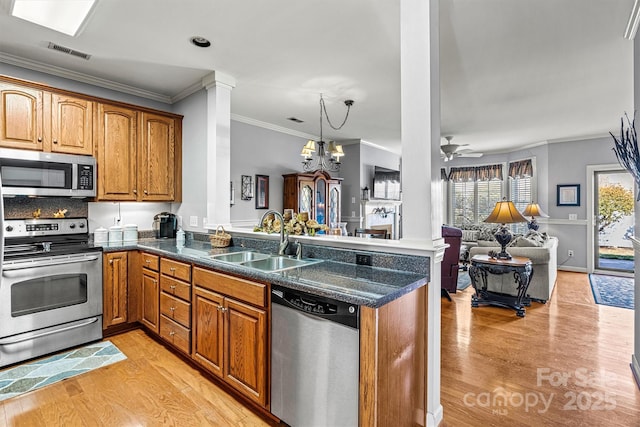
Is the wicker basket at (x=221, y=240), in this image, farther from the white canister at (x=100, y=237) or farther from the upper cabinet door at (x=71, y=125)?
the upper cabinet door at (x=71, y=125)

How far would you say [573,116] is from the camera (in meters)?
5.05

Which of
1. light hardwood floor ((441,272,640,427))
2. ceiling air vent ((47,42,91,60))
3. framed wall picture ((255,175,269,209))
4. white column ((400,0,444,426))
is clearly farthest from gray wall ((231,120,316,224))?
white column ((400,0,444,426))

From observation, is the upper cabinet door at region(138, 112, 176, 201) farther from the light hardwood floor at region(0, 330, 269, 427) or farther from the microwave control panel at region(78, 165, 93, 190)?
the light hardwood floor at region(0, 330, 269, 427)

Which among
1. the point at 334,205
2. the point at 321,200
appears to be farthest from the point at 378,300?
the point at 334,205

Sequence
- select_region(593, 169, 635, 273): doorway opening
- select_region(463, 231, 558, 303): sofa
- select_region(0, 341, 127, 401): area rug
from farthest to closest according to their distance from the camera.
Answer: select_region(593, 169, 635, 273): doorway opening, select_region(463, 231, 558, 303): sofa, select_region(0, 341, 127, 401): area rug

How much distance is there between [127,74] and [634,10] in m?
4.42

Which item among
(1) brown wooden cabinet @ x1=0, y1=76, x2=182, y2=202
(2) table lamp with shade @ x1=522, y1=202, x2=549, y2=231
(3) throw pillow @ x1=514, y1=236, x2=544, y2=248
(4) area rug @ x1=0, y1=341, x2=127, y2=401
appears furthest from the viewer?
(2) table lamp with shade @ x1=522, y1=202, x2=549, y2=231

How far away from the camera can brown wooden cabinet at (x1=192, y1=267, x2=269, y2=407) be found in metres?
1.93

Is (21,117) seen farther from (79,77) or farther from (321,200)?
(321,200)

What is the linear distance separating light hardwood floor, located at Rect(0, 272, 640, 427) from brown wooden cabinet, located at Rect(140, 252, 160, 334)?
0.61ft

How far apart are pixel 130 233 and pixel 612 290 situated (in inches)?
269

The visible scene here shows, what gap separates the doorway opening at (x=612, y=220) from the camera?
6.12 metres

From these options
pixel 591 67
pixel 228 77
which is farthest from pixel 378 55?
pixel 591 67

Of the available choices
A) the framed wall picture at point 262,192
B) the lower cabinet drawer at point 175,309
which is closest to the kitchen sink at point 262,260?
the lower cabinet drawer at point 175,309
